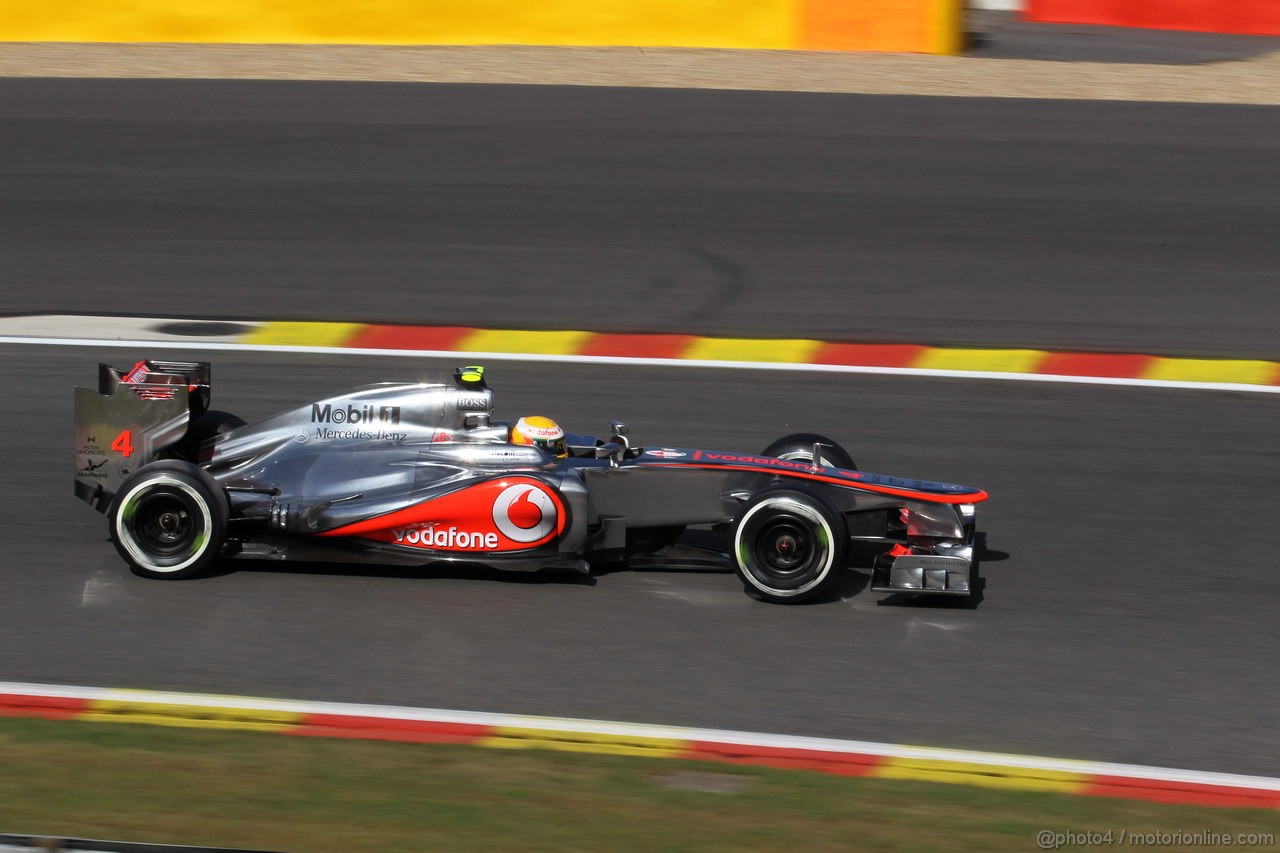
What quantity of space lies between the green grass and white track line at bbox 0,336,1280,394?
5.53m

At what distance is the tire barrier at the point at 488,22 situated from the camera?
63.1ft

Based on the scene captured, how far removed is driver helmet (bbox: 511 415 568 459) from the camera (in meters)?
7.86

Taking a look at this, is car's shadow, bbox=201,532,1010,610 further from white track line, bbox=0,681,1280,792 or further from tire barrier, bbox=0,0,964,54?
tire barrier, bbox=0,0,964,54

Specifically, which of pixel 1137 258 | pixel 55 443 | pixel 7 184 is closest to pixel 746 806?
pixel 55 443

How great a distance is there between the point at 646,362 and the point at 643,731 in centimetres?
530

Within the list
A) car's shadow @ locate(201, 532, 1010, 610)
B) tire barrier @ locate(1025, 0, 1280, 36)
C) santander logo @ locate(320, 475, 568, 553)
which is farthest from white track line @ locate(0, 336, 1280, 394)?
tire barrier @ locate(1025, 0, 1280, 36)

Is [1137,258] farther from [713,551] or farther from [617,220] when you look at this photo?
[713,551]

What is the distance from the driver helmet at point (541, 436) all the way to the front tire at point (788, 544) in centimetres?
99

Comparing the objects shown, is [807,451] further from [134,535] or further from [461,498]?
[134,535]

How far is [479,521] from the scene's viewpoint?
7.57 m

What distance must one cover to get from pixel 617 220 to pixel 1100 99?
6.80 metres

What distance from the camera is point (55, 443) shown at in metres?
9.66

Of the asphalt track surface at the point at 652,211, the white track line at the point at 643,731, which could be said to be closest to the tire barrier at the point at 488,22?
the asphalt track surface at the point at 652,211

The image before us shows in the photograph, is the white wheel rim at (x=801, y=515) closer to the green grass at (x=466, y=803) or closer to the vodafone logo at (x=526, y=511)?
the vodafone logo at (x=526, y=511)
